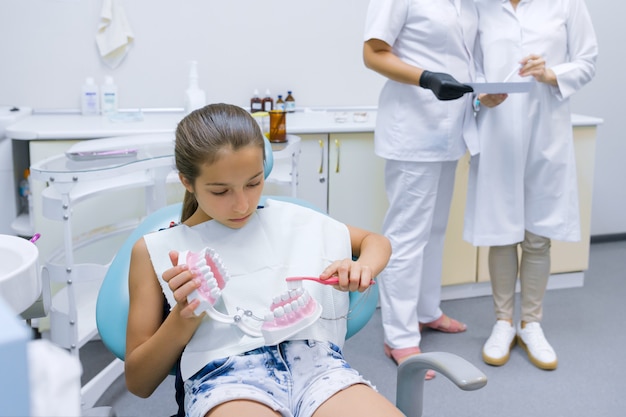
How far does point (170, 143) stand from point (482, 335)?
1.32 m

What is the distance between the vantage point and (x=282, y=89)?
2.86m

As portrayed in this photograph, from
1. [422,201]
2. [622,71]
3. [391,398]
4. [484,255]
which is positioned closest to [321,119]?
[422,201]

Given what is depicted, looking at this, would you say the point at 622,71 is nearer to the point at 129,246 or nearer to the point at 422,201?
the point at 422,201

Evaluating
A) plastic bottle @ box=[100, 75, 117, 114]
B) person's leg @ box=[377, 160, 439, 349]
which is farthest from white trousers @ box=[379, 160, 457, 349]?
plastic bottle @ box=[100, 75, 117, 114]

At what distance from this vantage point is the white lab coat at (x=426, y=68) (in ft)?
6.59

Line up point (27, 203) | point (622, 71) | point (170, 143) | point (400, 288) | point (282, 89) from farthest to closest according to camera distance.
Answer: point (622, 71) → point (282, 89) → point (27, 203) → point (400, 288) → point (170, 143)

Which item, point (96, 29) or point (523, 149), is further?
point (96, 29)

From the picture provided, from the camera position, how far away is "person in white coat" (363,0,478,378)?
2006 mm

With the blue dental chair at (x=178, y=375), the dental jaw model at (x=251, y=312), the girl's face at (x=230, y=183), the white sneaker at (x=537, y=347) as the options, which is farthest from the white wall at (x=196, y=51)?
the dental jaw model at (x=251, y=312)

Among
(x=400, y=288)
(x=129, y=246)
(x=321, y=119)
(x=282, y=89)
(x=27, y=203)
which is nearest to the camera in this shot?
(x=129, y=246)

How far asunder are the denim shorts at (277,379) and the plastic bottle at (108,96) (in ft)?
5.52

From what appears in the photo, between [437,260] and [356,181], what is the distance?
1.40ft

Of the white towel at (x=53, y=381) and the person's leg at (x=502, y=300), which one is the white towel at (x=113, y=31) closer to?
the person's leg at (x=502, y=300)

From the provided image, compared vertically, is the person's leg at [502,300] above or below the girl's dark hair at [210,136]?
below
